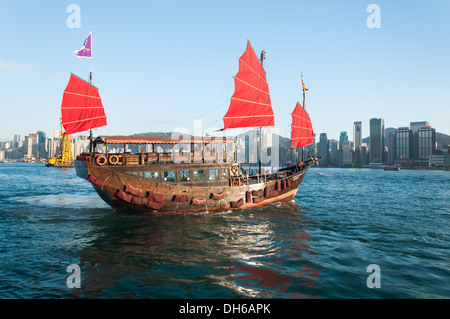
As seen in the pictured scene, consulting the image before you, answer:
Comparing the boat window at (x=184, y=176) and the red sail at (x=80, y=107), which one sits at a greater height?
the red sail at (x=80, y=107)

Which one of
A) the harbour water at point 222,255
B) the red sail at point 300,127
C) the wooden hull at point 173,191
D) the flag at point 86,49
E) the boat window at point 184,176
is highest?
the flag at point 86,49

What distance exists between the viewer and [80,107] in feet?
68.7

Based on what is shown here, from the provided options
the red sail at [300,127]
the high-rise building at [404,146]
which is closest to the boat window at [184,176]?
the red sail at [300,127]

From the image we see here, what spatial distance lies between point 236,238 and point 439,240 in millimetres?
10905

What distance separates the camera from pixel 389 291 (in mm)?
8453

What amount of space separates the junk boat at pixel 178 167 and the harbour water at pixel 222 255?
1.33 m

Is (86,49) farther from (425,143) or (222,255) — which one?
(425,143)

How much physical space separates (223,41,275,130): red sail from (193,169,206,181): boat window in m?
6.48

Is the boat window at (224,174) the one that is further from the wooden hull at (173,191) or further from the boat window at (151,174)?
the boat window at (151,174)

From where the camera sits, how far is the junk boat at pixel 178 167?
691 inches
